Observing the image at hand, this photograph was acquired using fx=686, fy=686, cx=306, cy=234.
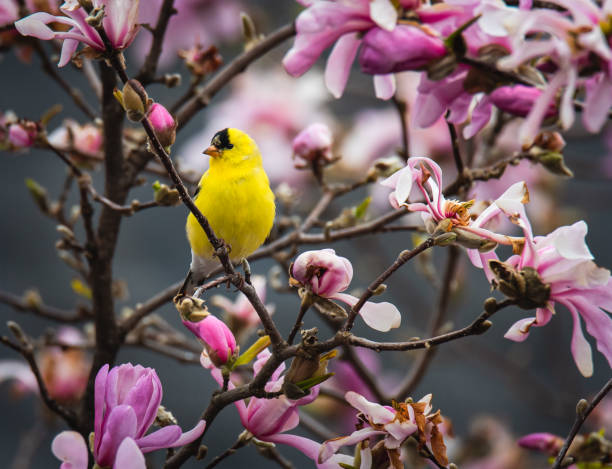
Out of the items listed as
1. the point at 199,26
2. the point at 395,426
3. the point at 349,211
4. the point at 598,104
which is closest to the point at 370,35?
A: the point at 598,104

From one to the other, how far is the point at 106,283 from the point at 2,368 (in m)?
0.31

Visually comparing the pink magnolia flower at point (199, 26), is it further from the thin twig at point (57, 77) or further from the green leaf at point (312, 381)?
the green leaf at point (312, 381)

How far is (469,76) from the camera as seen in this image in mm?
386

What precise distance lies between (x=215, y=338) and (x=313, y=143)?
0.34 m

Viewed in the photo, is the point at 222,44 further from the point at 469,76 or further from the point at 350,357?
the point at 469,76

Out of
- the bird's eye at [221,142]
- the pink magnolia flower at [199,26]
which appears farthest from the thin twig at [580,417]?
the pink magnolia flower at [199,26]

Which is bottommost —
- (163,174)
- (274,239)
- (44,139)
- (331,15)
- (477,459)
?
(477,459)

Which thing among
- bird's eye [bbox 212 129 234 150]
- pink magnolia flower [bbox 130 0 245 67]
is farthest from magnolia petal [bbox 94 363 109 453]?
pink magnolia flower [bbox 130 0 245 67]

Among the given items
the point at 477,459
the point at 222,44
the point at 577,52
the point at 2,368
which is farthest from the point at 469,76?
the point at 222,44

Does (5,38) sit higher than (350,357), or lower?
higher

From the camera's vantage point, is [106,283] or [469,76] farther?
[106,283]

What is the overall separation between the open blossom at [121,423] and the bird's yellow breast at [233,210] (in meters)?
0.22

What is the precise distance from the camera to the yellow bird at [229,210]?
25.6 inches

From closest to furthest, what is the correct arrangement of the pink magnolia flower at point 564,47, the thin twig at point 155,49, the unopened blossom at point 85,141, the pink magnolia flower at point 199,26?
the pink magnolia flower at point 564,47 → the thin twig at point 155,49 → the unopened blossom at point 85,141 → the pink magnolia flower at point 199,26
